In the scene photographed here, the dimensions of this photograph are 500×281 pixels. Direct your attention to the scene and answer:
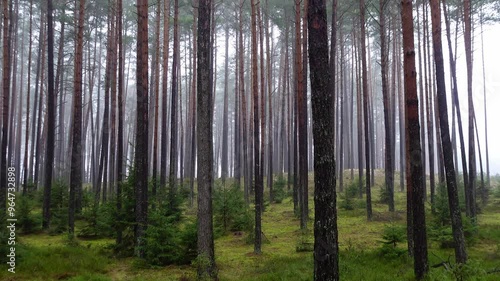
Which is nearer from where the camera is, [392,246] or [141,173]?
[392,246]

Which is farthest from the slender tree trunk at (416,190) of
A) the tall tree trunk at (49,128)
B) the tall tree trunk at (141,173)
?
the tall tree trunk at (49,128)

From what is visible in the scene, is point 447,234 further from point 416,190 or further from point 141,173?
point 141,173

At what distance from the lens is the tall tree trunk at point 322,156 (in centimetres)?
483

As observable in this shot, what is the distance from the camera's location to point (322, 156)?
4.99m

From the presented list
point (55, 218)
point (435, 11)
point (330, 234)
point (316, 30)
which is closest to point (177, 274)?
point (330, 234)

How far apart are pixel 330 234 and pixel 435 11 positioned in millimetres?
6878

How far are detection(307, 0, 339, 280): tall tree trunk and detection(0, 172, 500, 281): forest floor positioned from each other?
8.89 feet

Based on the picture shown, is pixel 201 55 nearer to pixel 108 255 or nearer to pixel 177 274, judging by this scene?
pixel 177 274

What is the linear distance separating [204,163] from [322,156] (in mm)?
3640

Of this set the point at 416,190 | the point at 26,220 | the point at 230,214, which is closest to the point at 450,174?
the point at 416,190

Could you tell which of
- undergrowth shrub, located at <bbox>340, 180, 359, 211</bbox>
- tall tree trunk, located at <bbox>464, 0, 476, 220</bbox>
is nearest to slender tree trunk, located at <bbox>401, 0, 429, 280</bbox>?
tall tree trunk, located at <bbox>464, 0, 476, 220</bbox>

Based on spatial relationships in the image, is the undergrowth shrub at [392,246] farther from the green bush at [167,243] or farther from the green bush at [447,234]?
the green bush at [167,243]

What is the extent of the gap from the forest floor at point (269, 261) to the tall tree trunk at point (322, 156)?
2710 mm

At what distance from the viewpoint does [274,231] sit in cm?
1402
